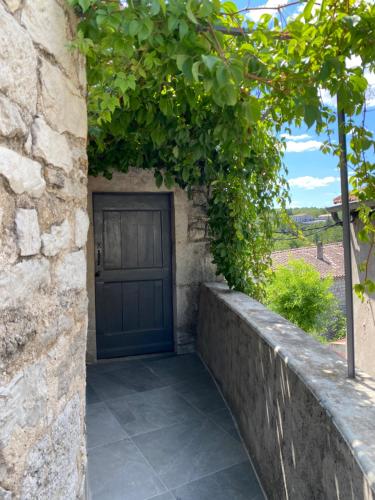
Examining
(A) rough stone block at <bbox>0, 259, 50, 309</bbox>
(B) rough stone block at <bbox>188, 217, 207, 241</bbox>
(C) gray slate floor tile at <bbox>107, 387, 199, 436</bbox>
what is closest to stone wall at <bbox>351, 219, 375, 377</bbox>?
(B) rough stone block at <bbox>188, 217, 207, 241</bbox>

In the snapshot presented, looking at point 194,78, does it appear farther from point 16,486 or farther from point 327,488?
point 327,488

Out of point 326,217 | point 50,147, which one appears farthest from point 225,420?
point 326,217

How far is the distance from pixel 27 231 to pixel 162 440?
1834 millimetres

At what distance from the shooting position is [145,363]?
3.45 metres

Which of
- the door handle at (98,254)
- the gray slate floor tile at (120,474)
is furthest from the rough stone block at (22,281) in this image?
the door handle at (98,254)

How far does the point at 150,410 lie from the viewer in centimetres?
258

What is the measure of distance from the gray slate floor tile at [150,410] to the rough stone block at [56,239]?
1658 mm

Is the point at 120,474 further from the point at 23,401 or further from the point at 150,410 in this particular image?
the point at 23,401

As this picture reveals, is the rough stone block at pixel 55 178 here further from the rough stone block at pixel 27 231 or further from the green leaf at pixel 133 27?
the green leaf at pixel 133 27

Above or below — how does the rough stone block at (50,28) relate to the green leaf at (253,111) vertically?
above

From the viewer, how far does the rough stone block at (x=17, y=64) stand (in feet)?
2.53

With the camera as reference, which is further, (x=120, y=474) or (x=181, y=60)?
(x=120, y=474)

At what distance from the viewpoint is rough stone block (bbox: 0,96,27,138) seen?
30.4 inches

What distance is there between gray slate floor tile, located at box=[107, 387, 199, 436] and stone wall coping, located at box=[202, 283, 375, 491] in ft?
2.89
